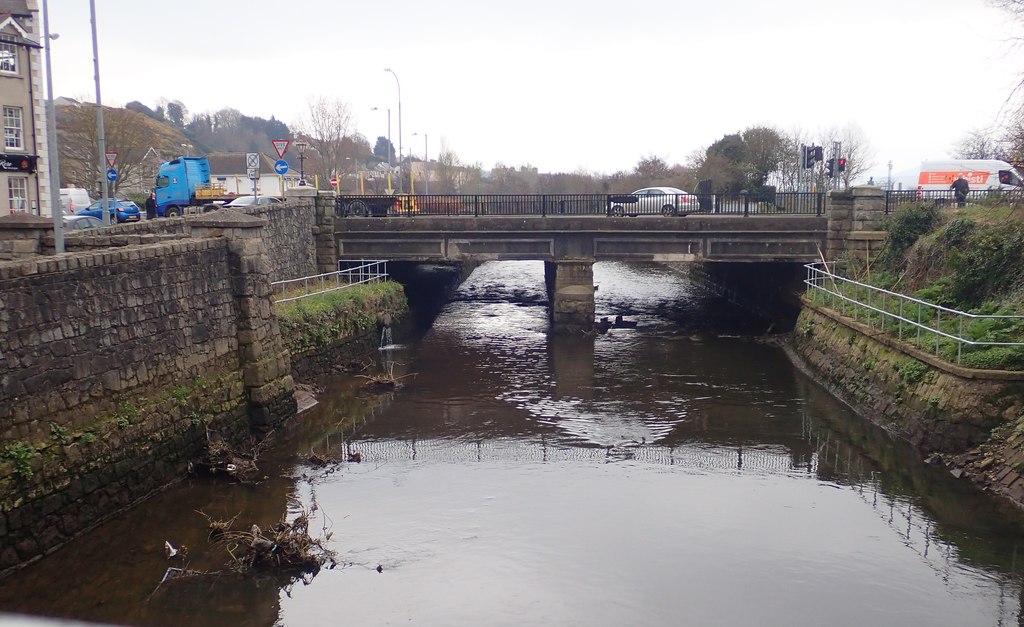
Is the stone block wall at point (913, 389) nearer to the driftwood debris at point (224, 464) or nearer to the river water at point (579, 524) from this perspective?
the river water at point (579, 524)

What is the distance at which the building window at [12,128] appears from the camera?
38.0 metres

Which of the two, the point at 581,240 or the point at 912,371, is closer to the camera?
the point at 912,371

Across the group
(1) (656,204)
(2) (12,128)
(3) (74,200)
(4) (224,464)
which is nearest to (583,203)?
(1) (656,204)

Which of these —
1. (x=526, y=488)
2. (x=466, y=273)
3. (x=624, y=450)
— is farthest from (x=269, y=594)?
(x=466, y=273)

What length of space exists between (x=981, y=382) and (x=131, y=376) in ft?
45.8

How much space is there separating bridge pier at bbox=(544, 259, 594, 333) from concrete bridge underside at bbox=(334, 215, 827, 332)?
34mm

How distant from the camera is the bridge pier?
2981cm

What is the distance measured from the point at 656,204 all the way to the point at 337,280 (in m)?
13.3

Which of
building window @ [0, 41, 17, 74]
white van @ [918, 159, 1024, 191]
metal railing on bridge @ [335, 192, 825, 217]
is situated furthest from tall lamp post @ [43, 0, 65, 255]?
white van @ [918, 159, 1024, 191]

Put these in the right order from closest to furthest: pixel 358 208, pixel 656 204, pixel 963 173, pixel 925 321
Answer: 1. pixel 925 321
2. pixel 358 208
3. pixel 656 204
4. pixel 963 173

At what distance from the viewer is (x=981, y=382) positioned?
14609mm

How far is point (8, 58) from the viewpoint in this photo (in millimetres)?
38062

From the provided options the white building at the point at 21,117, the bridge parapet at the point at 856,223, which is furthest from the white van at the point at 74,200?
the bridge parapet at the point at 856,223

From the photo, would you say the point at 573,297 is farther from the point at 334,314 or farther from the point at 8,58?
the point at 8,58
